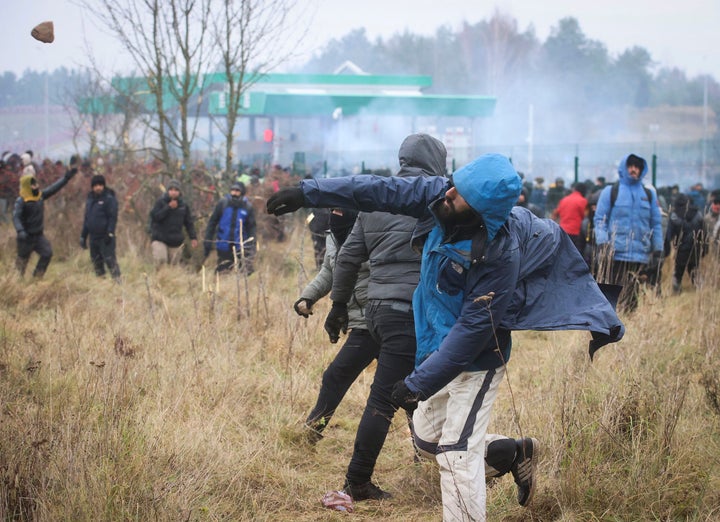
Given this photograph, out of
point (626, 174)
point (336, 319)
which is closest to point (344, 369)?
point (336, 319)

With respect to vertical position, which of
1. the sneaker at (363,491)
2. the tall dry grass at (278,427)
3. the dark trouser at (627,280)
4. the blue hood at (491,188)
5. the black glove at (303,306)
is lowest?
the sneaker at (363,491)

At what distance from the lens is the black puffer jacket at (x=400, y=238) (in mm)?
4207

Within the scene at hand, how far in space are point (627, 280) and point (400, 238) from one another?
174 inches

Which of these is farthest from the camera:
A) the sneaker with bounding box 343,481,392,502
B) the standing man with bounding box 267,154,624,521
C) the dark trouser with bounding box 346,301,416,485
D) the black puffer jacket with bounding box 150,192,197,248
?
the black puffer jacket with bounding box 150,192,197,248

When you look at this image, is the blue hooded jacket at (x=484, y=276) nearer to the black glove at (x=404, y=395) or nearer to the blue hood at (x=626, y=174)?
the black glove at (x=404, y=395)

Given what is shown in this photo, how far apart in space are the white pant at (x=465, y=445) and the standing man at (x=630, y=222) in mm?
4920

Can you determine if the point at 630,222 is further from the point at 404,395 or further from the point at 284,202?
the point at 284,202

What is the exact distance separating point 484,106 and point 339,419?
3662 centimetres

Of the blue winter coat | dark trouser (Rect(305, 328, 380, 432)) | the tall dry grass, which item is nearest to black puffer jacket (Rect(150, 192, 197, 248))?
the tall dry grass

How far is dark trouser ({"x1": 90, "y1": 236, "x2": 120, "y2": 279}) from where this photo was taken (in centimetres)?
1203

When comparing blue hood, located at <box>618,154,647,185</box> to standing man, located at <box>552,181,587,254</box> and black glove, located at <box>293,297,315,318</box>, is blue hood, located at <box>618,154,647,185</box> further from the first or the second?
black glove, located at <box>293,297,315,318</box>

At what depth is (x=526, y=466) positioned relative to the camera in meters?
3.87

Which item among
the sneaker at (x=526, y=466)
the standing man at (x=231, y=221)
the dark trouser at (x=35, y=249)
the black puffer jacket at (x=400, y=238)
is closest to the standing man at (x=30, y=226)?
the dark trouser at (x=35, y=249)

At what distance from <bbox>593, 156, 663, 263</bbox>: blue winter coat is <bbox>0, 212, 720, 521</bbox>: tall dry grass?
3.21 feet
